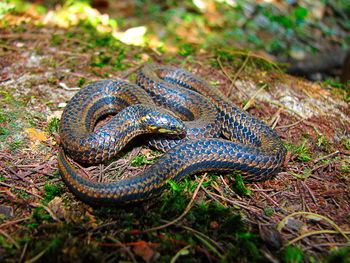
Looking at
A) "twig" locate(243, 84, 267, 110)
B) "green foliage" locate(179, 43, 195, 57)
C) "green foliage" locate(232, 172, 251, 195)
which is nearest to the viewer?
"green foliage" locate(232, 172, 251, 195)

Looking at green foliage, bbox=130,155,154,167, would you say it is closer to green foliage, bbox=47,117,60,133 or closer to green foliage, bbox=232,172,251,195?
green foliage, bbox=232,172,251,195

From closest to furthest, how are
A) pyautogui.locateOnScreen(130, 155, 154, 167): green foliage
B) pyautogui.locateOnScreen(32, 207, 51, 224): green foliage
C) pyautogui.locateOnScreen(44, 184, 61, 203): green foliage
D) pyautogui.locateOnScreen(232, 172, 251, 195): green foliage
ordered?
pyautogui.locateOnScreen(32, 207, 51, 224): green foliage < pyautogui.locateOnScreen(44, 184, 61, 203): green foliage < pyautogui.locateOnScreen(232, 172, 251, 195): green foliage < pyautogui.locateOnScreen(130, 155, 154, 167): green foliage

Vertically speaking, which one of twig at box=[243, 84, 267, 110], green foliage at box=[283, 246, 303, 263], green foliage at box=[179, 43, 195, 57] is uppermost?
green foliage at box=[179, 43, 195, 57]

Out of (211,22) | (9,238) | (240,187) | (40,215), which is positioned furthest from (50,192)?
(211,22)

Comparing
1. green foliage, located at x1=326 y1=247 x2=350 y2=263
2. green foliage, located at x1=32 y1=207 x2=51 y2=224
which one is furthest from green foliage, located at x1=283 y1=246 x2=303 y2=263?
green foliage, located at x1=32 y1=207 x2=51 y2=224

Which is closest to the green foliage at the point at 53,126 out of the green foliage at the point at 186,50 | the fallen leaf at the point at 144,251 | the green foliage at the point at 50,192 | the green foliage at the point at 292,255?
the green foliage at the point at 50,192
